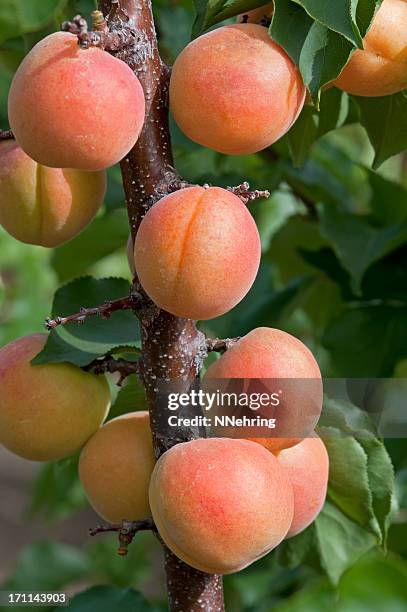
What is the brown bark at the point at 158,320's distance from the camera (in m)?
0.73

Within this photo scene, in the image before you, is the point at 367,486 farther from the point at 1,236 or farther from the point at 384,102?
the point at 1,236

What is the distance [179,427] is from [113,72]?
0.27m

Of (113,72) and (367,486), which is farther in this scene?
(367,486)

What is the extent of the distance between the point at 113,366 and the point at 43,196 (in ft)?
0.52

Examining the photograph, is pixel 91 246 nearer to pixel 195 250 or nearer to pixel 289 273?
pixel 289 273

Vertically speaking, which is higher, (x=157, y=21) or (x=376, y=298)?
(x=157, y=21)

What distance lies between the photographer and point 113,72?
0.66m

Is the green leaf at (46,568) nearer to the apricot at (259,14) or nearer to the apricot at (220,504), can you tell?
the apricot at (220,504)

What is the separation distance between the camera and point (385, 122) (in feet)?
3.00

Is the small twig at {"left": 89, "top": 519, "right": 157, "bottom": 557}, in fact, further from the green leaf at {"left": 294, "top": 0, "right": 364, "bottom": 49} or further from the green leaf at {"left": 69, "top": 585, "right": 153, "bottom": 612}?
the green leaf at {"left": 294, "top": 0, "right": 364, "bottom": 49}

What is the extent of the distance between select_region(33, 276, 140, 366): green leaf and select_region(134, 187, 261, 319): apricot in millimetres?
152

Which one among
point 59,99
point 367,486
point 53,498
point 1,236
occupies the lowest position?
point 53,498

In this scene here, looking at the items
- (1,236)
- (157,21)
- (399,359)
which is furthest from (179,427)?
(1,236)

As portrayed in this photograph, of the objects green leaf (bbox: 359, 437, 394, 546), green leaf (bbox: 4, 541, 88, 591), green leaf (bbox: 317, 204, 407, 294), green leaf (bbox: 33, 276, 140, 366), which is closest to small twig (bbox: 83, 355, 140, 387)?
green leaf (bbox: 33, 276, 140, 366)
